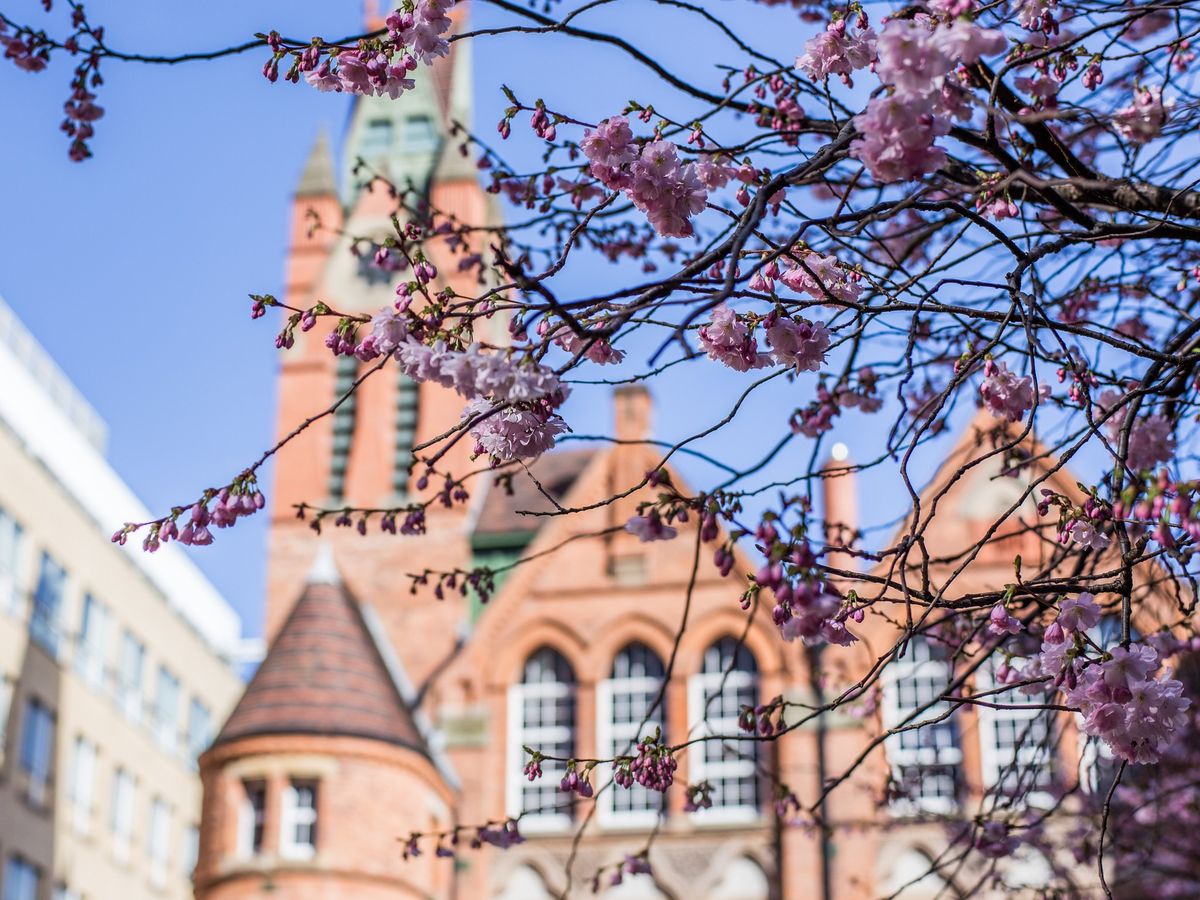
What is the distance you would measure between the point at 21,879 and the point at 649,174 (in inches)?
1200

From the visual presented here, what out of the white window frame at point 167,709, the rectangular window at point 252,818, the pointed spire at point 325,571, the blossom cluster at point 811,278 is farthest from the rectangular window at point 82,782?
the blossom cluster at point 811,278

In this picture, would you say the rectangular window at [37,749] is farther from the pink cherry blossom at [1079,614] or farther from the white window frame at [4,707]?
the pink cherry blossom at [1079,614]

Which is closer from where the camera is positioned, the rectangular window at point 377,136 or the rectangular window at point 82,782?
the rectangular window at point 377,136

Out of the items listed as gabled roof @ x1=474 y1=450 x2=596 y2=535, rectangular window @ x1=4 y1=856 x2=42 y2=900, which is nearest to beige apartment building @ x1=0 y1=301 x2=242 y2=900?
rectangular window @ x1=4 y1=856 x2=42 y2=900

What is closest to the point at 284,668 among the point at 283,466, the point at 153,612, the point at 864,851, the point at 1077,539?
the point at 283,466

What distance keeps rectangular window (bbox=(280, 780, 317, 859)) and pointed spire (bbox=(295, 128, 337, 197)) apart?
12.2 meters

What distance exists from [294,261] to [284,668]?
9522 mm

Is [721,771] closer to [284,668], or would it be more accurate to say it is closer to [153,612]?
[284,668]

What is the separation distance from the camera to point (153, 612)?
1688 inches

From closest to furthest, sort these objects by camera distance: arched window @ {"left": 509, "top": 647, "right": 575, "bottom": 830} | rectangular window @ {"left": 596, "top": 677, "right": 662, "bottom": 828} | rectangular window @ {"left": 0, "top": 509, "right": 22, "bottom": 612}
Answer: rectangular window @ {"left": 596, "top": 677, "right": 662, "bottom": 828}, arched window @ {"left": 509, "top": 647, "right": 575, "bottom": 830}, rectangular window @ {"left": 0, "top": 509, "right": 22, "bottom": 612}

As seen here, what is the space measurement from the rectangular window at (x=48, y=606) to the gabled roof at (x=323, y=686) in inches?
350

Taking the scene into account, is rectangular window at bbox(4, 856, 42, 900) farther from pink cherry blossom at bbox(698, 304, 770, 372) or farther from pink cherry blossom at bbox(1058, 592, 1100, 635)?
pink cherry blossom at bbox(1058, 592, 1100, 635)

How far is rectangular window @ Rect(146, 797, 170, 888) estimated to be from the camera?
40.9m

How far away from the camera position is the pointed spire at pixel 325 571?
28812mm
